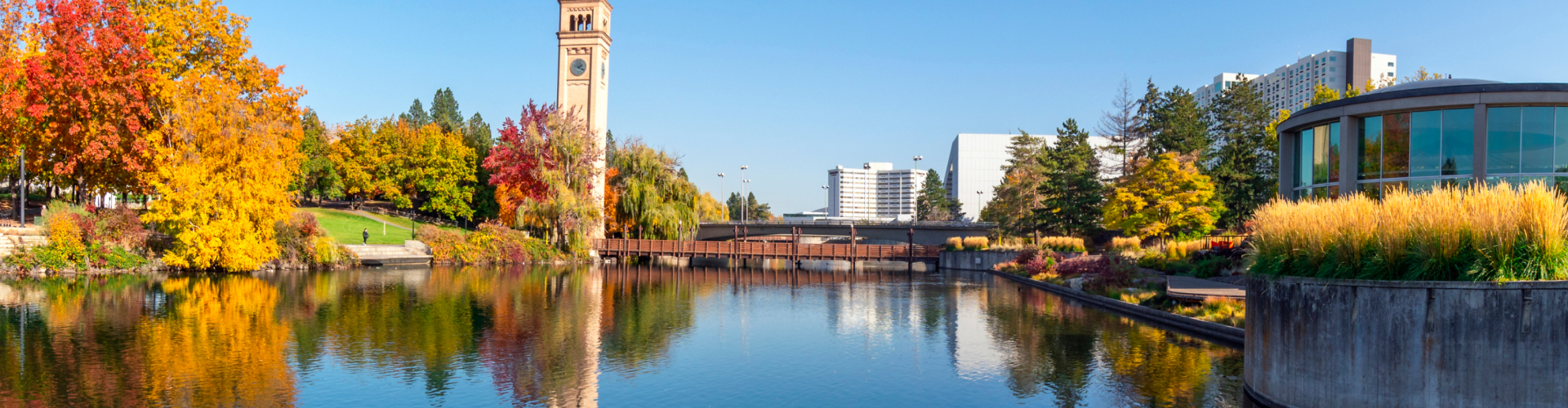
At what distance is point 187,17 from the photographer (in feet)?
129

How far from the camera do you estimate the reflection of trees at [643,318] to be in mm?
18062

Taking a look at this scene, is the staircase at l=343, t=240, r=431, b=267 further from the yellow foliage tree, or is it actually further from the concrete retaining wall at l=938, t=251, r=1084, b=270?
the concrete retaining wall at l=938, t=251, r=1084, b=270

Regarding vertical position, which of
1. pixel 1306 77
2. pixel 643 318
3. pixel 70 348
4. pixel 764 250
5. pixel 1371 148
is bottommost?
pixel 643 318

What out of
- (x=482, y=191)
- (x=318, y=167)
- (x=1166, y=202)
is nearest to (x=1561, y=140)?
(x=1166, y=202)

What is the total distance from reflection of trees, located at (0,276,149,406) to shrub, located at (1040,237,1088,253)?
39617 millimetres

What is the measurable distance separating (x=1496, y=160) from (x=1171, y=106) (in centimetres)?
3591

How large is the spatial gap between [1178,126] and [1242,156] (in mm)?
3933

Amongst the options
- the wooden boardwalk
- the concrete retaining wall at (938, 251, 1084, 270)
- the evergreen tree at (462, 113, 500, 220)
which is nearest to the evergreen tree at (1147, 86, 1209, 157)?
the concrete retaining wall at (938, 251, 1084, 270)

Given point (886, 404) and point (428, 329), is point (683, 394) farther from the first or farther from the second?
point (428, 329)

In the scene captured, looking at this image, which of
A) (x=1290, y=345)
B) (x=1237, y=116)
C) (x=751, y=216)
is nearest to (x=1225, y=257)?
(x=1290, y=345)

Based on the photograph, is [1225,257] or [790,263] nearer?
[1225,257]

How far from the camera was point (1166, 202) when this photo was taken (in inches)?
1676

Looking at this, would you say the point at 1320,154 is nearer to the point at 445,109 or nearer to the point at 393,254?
the point at 393,254

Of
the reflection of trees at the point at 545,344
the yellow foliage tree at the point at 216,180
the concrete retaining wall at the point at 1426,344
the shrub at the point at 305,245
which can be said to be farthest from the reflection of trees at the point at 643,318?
the yellow foliage tree at the point at 216,180
